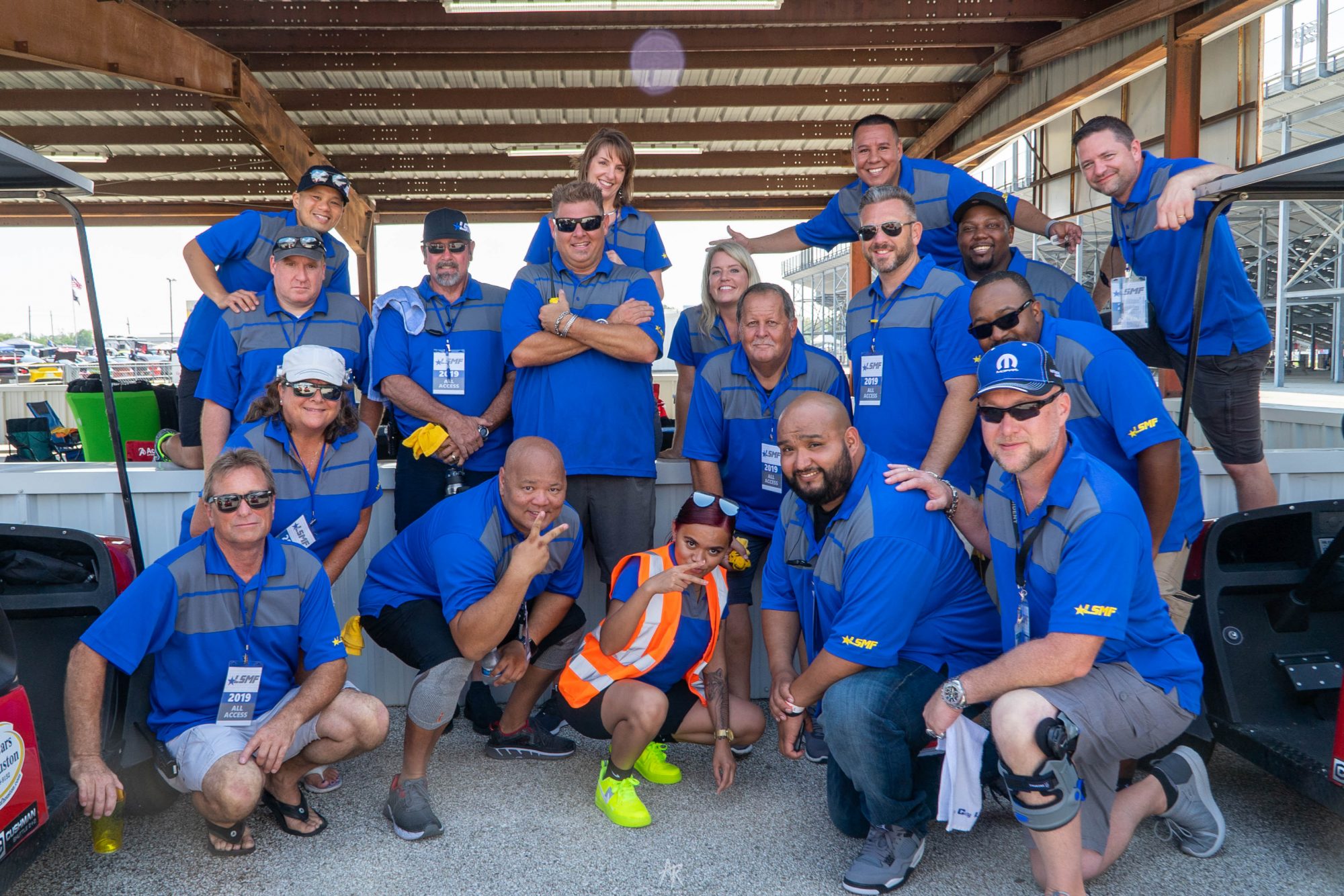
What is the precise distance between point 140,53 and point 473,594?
744 cm

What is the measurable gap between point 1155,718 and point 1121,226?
219 cm

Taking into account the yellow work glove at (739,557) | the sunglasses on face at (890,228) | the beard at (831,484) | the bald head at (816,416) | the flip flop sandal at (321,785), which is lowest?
the flip flop sandal at (321,785)

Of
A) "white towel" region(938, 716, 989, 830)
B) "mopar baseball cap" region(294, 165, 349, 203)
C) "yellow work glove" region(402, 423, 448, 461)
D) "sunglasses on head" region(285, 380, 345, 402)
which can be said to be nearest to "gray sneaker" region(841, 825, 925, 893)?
"white towel" region(938, 716, 989, 830)

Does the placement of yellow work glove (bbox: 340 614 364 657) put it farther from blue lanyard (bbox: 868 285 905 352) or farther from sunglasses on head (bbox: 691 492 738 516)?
blue lanyard (bbox: 868 285 905 352)

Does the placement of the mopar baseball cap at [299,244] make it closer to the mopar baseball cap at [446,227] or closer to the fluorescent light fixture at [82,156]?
the mopar baseball cap at [446,227]

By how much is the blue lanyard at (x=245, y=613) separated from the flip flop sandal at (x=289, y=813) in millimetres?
491

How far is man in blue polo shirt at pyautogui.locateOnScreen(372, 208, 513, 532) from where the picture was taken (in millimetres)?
3801

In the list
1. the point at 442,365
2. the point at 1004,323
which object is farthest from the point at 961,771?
the point at 442,365

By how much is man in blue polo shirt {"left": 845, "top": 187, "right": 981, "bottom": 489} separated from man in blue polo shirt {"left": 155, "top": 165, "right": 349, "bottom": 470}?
2328 millimetres

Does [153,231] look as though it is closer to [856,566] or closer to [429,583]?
[429,583]

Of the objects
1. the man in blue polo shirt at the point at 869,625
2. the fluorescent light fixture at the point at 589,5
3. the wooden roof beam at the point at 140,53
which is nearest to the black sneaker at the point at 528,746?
the man in blue polo shirt at the point at 869,625

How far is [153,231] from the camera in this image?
18.5 metres

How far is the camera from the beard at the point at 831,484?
275 cm

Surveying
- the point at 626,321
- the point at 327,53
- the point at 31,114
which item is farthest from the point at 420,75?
the point at 626,321
